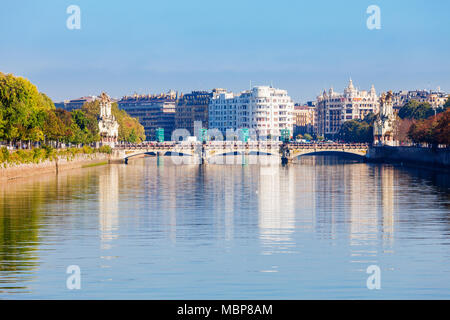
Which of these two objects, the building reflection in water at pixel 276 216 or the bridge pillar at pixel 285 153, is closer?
the building reflection in water at pixel 276 216

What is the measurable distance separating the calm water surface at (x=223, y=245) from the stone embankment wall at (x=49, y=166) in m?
13.1

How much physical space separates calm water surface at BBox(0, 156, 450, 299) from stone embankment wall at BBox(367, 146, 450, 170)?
40480 mm

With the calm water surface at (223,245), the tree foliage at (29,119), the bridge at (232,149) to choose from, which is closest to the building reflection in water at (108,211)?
the calm water surface at (223,245)

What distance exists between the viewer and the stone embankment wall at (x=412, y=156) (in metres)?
96.9

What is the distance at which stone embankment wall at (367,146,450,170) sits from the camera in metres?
96.9

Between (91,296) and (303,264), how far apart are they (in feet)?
24.2

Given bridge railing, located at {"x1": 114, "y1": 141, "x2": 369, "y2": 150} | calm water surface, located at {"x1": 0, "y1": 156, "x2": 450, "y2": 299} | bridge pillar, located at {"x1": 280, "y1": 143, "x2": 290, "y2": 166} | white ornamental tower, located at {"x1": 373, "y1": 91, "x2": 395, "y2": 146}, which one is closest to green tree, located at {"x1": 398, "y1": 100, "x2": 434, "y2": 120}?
white ornamental tower, located at {"x1": 373, "y1": 91, "x2": 395, "y2": 146}

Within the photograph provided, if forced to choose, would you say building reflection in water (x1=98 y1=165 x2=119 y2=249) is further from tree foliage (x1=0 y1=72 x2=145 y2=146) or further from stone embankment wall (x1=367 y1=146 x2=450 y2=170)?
stone embankment wall (x1=367 y1=146 x2=450 y2=170)

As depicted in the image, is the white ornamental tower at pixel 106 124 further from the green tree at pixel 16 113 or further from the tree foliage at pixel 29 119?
the green tree at pixel 16 113

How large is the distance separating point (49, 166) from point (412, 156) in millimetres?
52013

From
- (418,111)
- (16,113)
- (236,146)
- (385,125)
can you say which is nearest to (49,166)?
(16,113)
